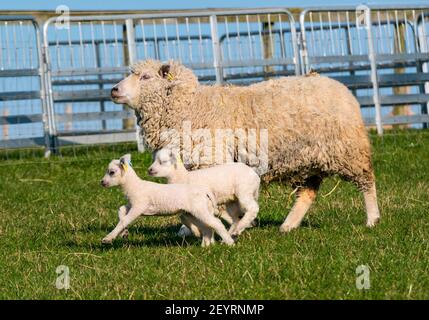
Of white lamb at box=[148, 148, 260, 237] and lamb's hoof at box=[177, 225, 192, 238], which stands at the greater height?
white lamb at box=[148, 148, 260, 237]

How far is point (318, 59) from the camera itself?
15.6 m

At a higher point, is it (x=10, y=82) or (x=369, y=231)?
(x=10, y=82)

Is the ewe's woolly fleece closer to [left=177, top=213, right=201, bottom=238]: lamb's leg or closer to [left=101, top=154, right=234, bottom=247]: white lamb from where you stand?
[left=177, top=213, right=201, bottom=238]: lamb's leg

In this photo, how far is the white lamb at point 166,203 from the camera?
24.3 ft

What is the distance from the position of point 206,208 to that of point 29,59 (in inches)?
326

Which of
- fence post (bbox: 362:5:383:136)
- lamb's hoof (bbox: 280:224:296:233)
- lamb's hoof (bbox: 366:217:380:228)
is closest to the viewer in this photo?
lamb's hoof (bbox: 280:224:296:233)

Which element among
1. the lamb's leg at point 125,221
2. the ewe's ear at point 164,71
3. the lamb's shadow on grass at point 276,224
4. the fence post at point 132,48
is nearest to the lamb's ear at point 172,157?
the lamb's leg at point 125,221

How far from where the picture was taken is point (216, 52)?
49.8 feet

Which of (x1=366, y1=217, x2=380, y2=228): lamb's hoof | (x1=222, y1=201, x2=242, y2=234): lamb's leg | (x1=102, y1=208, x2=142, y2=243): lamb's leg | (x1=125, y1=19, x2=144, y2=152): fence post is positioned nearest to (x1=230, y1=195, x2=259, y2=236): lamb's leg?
(x1=222, y1=201, x2=242, y2=234): lamb's leg

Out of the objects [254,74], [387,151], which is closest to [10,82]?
[254,74]

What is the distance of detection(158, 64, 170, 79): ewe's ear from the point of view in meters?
8.93

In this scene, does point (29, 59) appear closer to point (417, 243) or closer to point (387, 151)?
point (387, 151)

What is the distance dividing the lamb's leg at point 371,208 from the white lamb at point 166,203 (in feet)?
5.38
